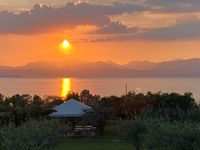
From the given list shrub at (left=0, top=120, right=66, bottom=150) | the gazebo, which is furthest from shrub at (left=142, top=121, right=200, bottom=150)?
the gazebo

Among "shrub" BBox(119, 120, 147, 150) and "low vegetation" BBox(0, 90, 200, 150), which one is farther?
"shrub" BBox(119, 120, 147, 150)

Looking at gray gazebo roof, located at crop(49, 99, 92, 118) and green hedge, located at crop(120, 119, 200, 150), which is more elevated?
gray gazebo roof, located at crop(49, 99, 92, 118)

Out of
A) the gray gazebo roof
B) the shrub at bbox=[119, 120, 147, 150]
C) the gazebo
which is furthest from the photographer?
the gray gazebo roof

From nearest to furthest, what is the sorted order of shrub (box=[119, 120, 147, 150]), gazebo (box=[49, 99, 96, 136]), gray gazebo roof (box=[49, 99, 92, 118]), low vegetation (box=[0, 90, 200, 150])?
low vegetation (box=[0, 90, 200, 150]) < shrub (box=[119, 120, 147, 150]) < gazebo (box=[49, 99, 96, 136]) < gray gazebo roof (box=[49, 99, 92, 118])

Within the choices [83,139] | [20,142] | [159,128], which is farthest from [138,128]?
[83,139]

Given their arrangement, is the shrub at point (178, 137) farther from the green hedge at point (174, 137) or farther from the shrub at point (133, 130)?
the shrub at point (133, 130)

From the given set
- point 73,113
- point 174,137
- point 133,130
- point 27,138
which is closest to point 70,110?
point 73,113

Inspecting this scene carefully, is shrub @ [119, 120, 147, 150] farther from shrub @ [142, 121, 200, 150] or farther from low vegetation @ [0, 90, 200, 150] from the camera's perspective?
shrub @ [142, 121, 200, 150]

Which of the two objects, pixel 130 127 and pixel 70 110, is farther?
pixel 70 110

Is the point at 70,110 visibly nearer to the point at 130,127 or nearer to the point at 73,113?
the point at 73,113

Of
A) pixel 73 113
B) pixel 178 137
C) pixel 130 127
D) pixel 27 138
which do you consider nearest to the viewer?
pixel 27 138

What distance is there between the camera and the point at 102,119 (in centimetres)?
5247

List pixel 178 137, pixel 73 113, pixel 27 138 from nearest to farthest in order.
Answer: pixel 27 138
pixel 178 137
pixel 73 113

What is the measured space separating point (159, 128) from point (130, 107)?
4392 cm
